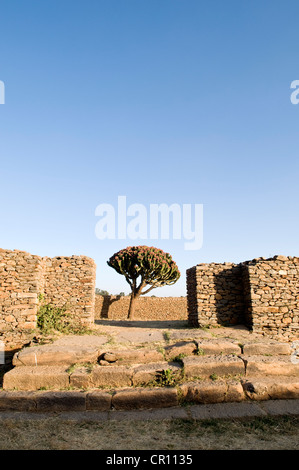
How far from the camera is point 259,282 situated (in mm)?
10492

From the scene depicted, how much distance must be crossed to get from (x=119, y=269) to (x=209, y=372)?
14401 mm

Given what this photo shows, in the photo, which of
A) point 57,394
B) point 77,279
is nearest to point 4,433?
point 57,394

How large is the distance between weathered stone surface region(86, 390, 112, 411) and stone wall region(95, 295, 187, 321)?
16.1 meters

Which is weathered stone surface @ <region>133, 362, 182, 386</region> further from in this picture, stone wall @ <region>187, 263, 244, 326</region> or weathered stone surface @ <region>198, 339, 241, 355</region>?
stone wall @ <region>187, 263, 244, 326</region>

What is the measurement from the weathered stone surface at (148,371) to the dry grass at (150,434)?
1.36 metres

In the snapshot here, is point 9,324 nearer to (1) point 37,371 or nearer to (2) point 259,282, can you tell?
(1) point 37,371

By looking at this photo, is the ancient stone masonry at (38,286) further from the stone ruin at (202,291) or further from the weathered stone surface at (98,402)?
the weathered stone surface at (98,402)

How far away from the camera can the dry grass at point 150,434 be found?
4.14 m

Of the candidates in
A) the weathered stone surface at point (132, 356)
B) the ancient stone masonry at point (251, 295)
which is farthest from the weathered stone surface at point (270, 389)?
the ancient stone masonry at point (251, 295)

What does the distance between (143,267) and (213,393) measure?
14530 mm

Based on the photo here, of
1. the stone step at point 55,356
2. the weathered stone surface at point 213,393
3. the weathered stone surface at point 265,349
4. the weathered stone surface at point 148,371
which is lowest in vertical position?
the weathered stone surface at point 213,393

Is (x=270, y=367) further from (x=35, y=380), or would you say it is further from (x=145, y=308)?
(x=145, y=308)

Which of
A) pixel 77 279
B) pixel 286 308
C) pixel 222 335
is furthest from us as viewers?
pixel 77 279

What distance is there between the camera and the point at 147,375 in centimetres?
641
